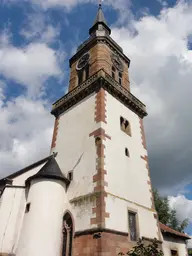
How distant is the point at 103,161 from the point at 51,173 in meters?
3.34

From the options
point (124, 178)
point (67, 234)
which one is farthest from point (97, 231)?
point (124, 178)

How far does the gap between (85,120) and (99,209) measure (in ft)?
21.9

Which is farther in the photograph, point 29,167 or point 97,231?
point 29,167

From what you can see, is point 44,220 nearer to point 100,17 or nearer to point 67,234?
point 67,234

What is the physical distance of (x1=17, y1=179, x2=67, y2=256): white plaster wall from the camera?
11.8m

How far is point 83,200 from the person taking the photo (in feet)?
41.8

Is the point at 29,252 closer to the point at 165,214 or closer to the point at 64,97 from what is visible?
the point at 64,97

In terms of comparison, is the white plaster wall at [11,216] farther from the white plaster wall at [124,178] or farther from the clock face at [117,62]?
the clock face at [117,62]

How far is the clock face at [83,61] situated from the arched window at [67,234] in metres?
13.4

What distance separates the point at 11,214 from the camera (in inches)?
547

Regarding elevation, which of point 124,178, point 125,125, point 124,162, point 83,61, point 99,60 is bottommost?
point 124,178

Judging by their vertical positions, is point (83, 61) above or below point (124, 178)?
above

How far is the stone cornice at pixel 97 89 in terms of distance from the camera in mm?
17156

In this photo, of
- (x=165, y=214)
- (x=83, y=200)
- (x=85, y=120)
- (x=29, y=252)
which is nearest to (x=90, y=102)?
(x=85, y=120)
